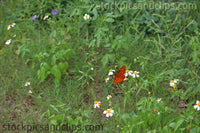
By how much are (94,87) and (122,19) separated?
111 centimetres

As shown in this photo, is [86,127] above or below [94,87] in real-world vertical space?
below

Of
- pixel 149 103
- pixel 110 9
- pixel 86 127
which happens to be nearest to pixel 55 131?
pixel 86 127

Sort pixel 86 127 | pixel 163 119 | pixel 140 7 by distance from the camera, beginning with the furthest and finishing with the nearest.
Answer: pixel 140 7 → pixel 86 127 → pixel 163 119

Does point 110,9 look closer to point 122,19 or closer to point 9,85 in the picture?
point 122,19

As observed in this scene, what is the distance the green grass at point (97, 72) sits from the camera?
220 cm

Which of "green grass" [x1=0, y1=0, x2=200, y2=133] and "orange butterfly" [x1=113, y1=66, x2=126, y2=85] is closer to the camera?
"green grass" [x1=0, y1=0, x2=200, y2=133]

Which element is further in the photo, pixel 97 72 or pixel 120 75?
pixel 97 72

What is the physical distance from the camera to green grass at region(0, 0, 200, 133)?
86.7 inches

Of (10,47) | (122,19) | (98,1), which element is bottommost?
(10,47)

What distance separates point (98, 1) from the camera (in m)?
3.17

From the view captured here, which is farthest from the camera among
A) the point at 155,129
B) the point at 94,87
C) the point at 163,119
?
the point at 94,87

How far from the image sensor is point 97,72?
2816 millimetres

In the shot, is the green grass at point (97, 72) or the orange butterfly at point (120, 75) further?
the orange butterfly at point (120, 75)

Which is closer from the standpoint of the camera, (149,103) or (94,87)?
(149,103)
